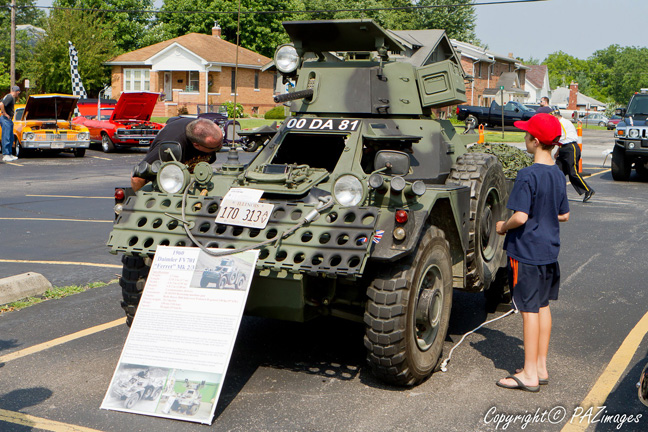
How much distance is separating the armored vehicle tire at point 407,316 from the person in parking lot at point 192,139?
223 cm

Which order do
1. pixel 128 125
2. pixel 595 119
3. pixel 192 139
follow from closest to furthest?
pixel 192 139 → pixel 128 125 → pixel 595 119

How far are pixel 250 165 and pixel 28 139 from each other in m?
17.9

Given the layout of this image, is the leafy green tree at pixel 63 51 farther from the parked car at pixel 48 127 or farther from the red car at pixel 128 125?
the parked car at pixel 48 127

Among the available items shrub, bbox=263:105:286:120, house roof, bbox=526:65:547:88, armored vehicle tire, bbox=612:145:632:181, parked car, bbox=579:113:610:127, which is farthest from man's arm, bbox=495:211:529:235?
house roof, bbox=526:65:547:88

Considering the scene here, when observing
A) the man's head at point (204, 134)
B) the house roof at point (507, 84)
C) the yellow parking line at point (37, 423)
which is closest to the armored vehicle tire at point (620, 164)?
the man's head at point (204, 134)

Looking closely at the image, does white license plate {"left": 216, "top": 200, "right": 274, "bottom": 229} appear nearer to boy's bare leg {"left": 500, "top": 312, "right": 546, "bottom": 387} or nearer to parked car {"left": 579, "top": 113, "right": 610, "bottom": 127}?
boy's bare leg {"left": 500, "top": 312, "right": 546, "bottom": 387}

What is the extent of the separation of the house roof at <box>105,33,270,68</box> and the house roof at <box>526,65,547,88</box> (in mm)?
52310

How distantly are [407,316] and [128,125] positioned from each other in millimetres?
21763

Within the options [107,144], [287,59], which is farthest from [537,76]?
[287,59]

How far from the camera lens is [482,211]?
6273 mm

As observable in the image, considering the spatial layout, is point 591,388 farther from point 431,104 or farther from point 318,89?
point 318,89

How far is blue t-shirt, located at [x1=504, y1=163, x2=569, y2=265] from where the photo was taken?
4980 millimetres

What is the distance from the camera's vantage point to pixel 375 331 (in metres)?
4.71

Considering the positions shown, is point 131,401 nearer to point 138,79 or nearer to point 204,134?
point 204,134
